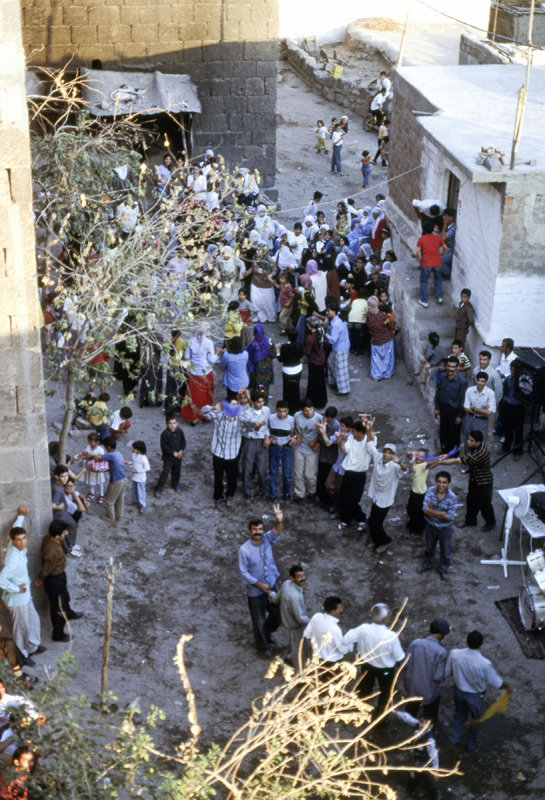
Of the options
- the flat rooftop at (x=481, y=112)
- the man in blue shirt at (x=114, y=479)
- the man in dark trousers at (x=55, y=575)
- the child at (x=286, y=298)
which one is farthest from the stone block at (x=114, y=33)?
the man in dark trousers at (x=55, y=575)

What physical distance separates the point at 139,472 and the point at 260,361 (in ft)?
8.59

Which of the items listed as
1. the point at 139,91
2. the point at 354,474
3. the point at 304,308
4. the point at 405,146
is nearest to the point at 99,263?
the point at 354,474

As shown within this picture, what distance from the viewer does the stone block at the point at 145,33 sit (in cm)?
2041

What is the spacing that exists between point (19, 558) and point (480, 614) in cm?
447

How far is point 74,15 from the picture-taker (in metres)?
20.1

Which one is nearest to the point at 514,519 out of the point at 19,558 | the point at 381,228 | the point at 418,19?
the point at 19,558

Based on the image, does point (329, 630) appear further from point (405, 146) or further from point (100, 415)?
point (405, 146)

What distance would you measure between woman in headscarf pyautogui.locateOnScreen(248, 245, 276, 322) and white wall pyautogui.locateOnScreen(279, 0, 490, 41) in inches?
768

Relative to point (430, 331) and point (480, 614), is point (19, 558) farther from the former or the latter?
point (430, 331)

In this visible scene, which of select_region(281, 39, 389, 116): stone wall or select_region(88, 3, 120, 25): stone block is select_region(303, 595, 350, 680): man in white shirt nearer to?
select_region(88, 3, 120, 25): stone block

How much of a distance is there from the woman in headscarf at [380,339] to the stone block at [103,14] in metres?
7.90

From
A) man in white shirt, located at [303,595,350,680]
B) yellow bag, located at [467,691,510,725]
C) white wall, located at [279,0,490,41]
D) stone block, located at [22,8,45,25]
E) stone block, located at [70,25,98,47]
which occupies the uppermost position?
stone block, located at [22,8,45,25]

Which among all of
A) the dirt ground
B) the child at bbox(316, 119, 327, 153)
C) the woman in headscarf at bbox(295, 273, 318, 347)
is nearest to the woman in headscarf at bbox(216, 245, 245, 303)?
the woman in headscarf at bbox(295, 273, 318, 347)

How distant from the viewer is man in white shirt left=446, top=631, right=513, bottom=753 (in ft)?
31.1
